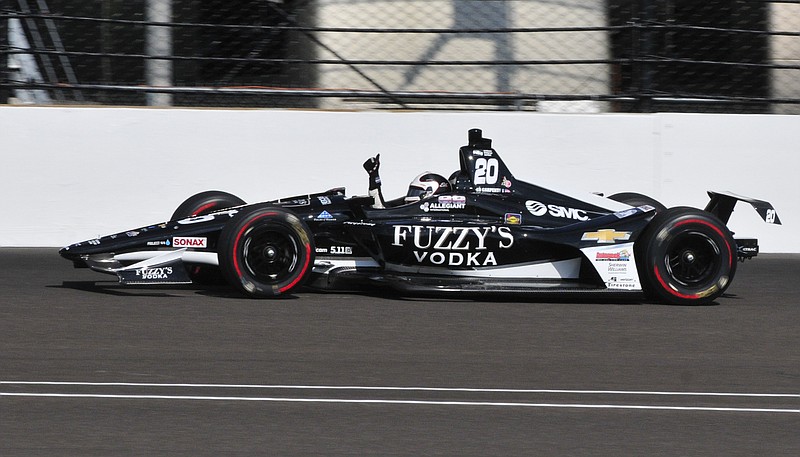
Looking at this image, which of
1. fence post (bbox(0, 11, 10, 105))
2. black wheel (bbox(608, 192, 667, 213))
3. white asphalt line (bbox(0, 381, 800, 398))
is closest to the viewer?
white asphalt line (bbox(0, 381, 800, 398))

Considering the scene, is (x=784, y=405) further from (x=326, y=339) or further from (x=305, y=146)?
(x=305, y=146)

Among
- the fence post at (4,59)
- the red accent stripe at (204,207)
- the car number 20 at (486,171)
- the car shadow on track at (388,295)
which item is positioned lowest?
the car shadow on track at (388,295)

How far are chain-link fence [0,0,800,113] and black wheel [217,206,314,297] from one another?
352 cm

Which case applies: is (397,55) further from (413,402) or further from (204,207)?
(413,402)

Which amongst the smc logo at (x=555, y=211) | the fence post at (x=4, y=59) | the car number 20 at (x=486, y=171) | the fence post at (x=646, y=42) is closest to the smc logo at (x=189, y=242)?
the car number 20 at (x=486, y=171)

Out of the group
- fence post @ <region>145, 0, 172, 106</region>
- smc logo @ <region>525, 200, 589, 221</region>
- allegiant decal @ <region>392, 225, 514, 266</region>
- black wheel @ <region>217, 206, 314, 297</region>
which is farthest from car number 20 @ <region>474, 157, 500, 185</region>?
fence post @ <region>145, 0, 172, 106</region>

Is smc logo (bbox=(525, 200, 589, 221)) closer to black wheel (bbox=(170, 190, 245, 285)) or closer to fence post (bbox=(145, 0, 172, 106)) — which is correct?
black wheel (bbox=(170, 190, 245, 285))

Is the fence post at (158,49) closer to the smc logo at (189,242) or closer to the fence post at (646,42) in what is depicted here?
the smc logo at (189,242)

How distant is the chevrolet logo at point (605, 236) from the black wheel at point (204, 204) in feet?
8.86

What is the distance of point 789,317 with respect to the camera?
24.4ft

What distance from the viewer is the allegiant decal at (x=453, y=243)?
25.2ft

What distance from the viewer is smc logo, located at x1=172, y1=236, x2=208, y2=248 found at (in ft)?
25.6

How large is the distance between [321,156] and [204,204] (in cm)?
213

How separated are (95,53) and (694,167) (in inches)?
221
